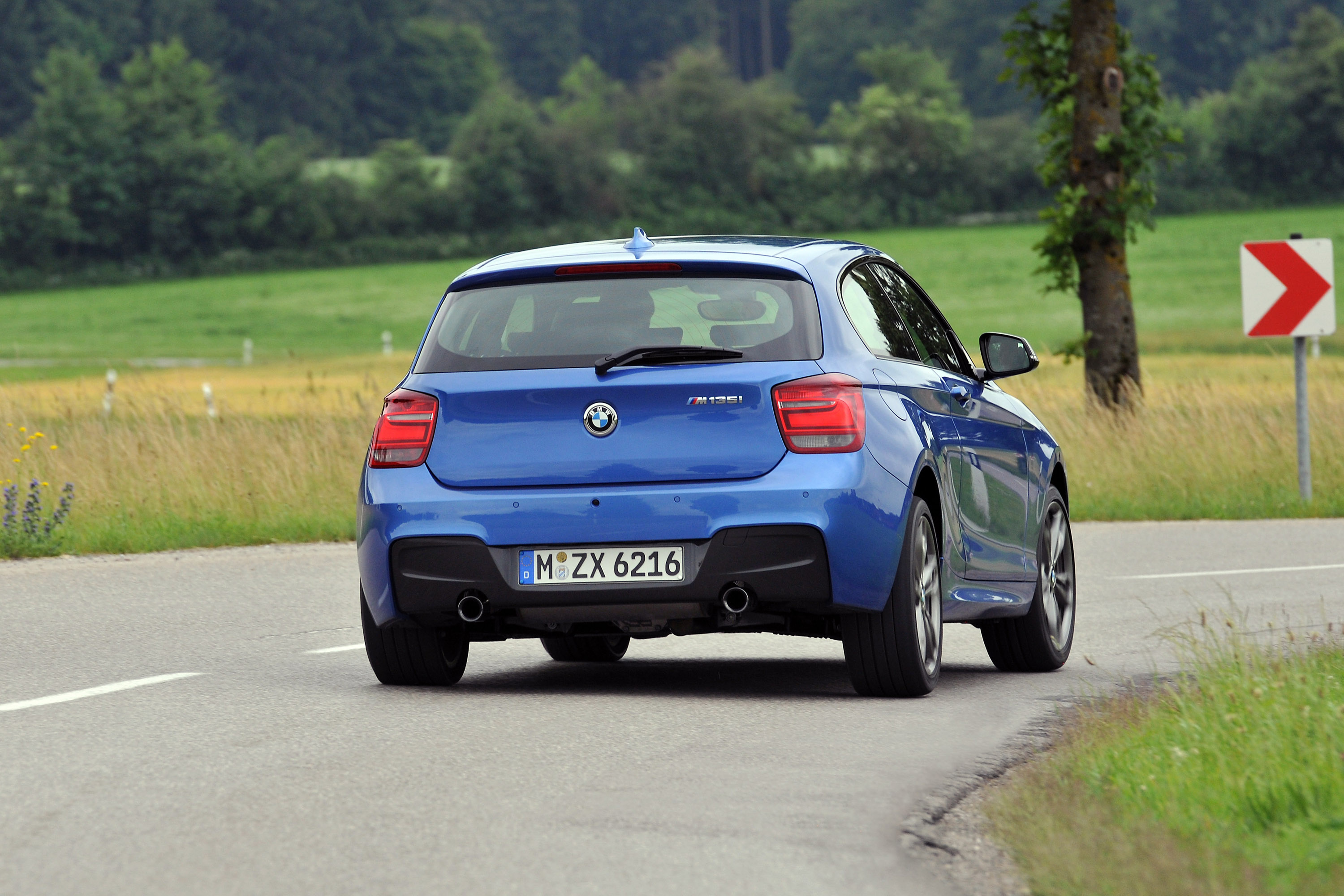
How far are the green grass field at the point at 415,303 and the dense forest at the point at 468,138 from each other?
9.94ft

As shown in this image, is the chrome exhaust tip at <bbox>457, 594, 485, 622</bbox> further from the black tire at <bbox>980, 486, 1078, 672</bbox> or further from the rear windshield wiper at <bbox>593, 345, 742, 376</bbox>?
the black tire at <bbox>980, 486, 1078, 672</bbox>

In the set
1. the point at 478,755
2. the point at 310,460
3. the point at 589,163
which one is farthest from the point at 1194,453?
the point at 589,163

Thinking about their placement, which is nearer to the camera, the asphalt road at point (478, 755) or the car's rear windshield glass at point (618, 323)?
the asphalt road at point (478, 755)

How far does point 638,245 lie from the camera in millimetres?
8031

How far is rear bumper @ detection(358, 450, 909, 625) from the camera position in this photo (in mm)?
7324

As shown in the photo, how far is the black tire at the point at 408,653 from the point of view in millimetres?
8094

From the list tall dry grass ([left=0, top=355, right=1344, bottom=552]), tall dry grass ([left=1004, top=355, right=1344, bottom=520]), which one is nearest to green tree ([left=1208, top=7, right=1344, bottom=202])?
tall dry grass ([left=0, top=355, right=1344, bottom=552])

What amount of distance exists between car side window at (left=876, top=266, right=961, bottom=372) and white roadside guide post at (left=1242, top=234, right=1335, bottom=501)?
8324 mm

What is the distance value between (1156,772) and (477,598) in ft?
8.91

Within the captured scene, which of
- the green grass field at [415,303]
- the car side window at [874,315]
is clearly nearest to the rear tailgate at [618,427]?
the car side window at [874,315]

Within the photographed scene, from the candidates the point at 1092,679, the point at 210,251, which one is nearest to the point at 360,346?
the point at 210,251

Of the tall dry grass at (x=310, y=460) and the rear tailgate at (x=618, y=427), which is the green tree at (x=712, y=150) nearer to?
the tall dry grass at (x=310, y=460)

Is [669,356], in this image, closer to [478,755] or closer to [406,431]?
[406,431]

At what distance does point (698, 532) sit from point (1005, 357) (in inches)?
92.6
